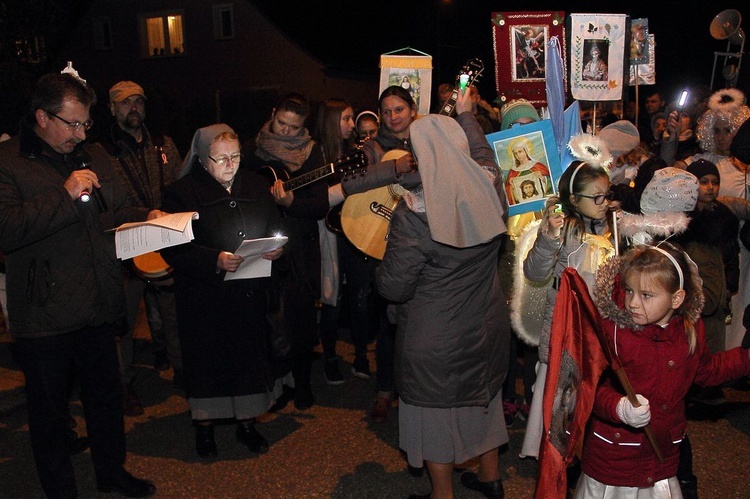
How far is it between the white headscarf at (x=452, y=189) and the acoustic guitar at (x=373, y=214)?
183cm

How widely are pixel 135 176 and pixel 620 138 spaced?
375cm

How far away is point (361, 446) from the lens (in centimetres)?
499

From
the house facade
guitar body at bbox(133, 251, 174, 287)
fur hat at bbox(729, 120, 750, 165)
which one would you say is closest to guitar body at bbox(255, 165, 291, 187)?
guitar body at bbox(133, 251, 174, 287)

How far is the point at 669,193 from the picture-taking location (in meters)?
3.90

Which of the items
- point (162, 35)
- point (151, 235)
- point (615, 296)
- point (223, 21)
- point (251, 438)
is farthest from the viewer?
point (162, 35)

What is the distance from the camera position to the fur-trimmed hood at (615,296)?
3252 millimetres

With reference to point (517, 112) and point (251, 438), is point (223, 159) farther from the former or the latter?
point (517, 112)

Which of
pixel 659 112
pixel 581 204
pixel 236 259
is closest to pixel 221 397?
pixel 236 259

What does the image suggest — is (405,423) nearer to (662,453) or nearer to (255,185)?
(662,453)

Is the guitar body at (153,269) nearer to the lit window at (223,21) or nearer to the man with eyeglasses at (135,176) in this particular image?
the man with eyeglasses at (135,176)

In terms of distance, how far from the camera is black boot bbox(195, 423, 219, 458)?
4883mm

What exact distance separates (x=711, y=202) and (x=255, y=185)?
322 centimetres

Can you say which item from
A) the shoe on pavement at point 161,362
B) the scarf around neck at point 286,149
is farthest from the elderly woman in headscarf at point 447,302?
the shoe on pavement at point 161,362

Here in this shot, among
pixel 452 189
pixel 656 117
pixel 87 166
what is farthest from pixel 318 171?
pixel 656 117
